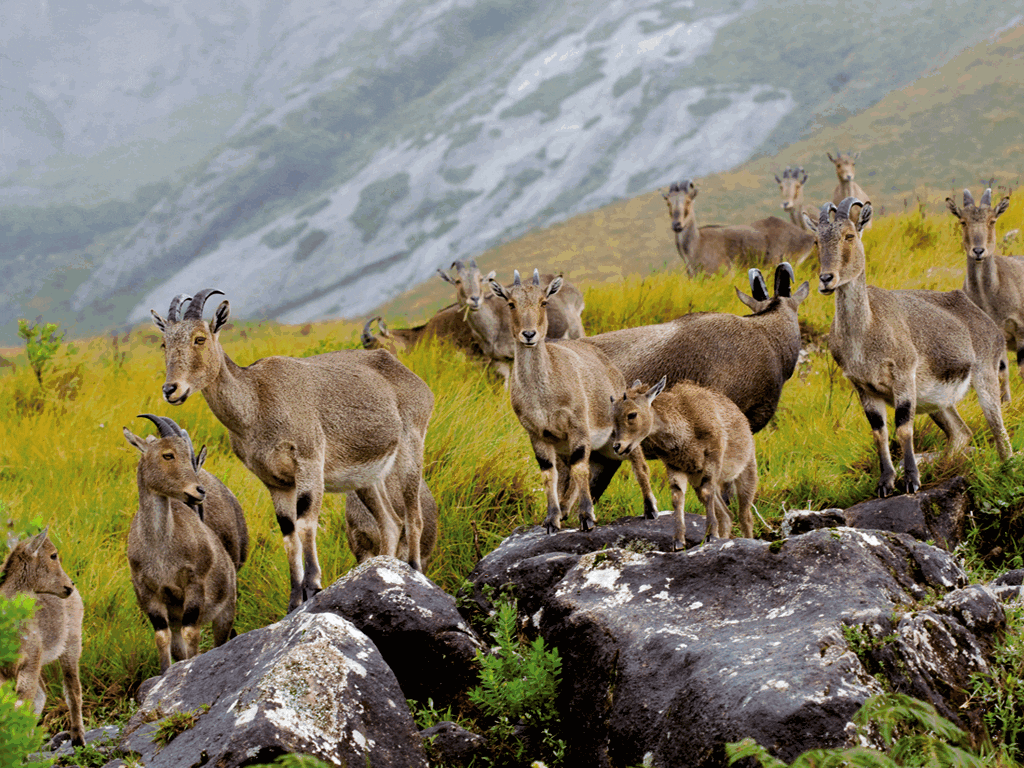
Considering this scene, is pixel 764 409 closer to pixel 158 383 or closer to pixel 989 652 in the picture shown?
pixel 989 652

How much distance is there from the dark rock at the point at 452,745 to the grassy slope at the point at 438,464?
253cm

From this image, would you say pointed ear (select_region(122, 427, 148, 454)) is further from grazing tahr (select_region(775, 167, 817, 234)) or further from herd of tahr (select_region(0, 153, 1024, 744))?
grazing tahr (select_region(775, 167, 817, 234))

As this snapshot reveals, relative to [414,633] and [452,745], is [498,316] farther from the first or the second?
[452,745]

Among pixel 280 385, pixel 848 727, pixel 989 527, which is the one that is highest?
pixel 280 385

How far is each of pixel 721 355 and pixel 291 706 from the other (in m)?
4.88

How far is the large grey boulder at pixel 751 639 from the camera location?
3.71 meters

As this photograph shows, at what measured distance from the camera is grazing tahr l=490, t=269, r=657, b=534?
6496 mm

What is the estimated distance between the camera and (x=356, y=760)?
13.3 ft

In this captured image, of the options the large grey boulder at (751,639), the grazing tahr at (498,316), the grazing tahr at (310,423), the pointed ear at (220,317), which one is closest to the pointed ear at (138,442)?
the grazing tahr at (310,423)

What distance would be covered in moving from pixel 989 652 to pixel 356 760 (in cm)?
287

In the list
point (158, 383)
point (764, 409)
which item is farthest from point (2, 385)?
point (764, 409)

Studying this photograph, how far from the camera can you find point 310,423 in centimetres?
643

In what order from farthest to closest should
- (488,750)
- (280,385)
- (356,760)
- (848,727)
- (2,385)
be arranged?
(2,385), (280,385), (488,750), (356,760), (848,727)

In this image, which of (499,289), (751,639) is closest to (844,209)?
(499,289)
